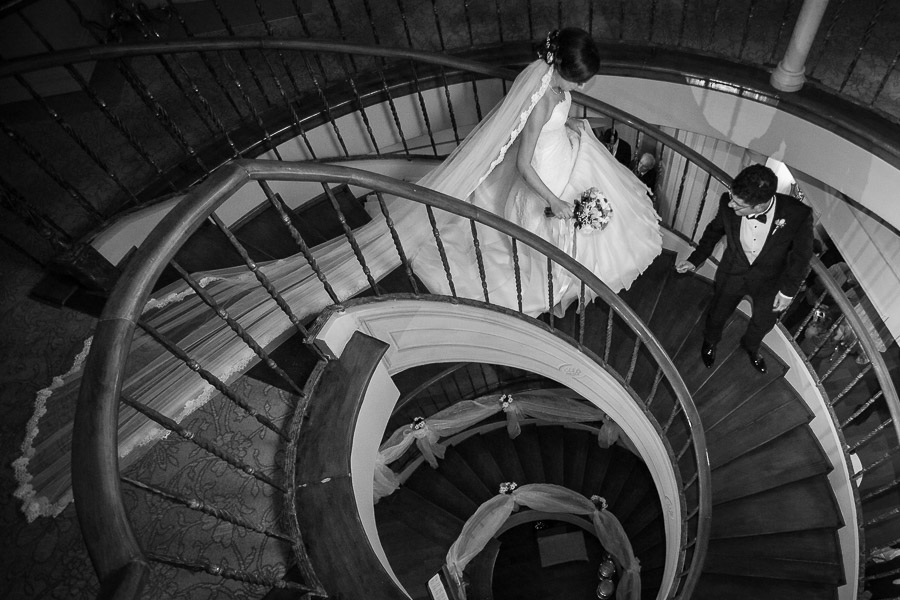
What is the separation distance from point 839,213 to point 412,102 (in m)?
3.14

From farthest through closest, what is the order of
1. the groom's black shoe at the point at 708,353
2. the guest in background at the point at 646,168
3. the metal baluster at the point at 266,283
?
the guest in background at the point at 646,168 → the groom's black shoe at the point at 708,353 → the metal baluster at the point at 266,283

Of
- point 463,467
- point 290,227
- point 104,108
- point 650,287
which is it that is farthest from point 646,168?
point 104,108

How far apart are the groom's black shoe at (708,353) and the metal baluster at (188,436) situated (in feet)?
9.00

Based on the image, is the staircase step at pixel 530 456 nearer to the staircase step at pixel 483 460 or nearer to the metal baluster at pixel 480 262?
the staircase step at pixel 483 460

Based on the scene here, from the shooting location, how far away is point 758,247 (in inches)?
126

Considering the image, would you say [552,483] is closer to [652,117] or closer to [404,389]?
[404,389]

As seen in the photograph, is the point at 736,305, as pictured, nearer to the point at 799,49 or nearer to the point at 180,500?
the point at 799,49

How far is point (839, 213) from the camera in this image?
4.46m

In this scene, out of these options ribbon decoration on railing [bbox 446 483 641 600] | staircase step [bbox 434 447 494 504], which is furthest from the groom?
staircase step [bbox 434 447 494 504]

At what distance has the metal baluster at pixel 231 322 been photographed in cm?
222

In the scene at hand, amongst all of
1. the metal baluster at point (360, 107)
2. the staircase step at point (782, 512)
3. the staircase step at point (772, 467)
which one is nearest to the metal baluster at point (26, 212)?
the metal baluster at point (360, 107)

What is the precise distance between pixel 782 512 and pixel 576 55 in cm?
319

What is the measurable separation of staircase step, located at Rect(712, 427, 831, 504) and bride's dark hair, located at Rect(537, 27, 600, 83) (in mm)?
2718

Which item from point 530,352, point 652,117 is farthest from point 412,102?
point 530,352
